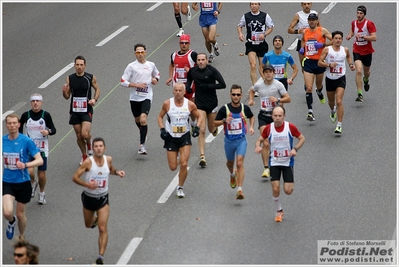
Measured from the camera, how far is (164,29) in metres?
29.0

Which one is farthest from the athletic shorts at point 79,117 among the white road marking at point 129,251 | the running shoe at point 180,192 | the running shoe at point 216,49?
the running shoe at point 216,49

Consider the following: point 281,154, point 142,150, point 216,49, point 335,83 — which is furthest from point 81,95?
point 216,49

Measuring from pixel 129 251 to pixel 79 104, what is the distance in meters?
4.14

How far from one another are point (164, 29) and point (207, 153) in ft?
27.7

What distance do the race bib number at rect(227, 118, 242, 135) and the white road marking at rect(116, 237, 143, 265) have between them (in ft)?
8.33

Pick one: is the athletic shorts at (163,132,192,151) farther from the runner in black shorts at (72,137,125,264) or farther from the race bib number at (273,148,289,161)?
the runner in black shorts at (72,137,125,264)

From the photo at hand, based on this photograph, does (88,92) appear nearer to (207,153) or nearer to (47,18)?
(207,153)

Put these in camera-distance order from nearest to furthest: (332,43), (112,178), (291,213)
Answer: (291,213), (112,178), (332,43)

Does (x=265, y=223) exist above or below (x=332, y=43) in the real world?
below

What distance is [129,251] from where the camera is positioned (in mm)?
17219

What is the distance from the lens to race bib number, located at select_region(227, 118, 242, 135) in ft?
61.4

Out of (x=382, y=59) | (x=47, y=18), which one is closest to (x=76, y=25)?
(x=47, y=18)

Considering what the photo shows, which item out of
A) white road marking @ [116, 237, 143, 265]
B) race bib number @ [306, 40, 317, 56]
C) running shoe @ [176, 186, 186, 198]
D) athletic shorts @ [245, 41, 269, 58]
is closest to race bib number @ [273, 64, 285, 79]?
race bib number @ [306, 40, 317, 56]

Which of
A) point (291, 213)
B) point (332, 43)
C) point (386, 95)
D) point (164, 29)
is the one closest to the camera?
point (291, 213)
